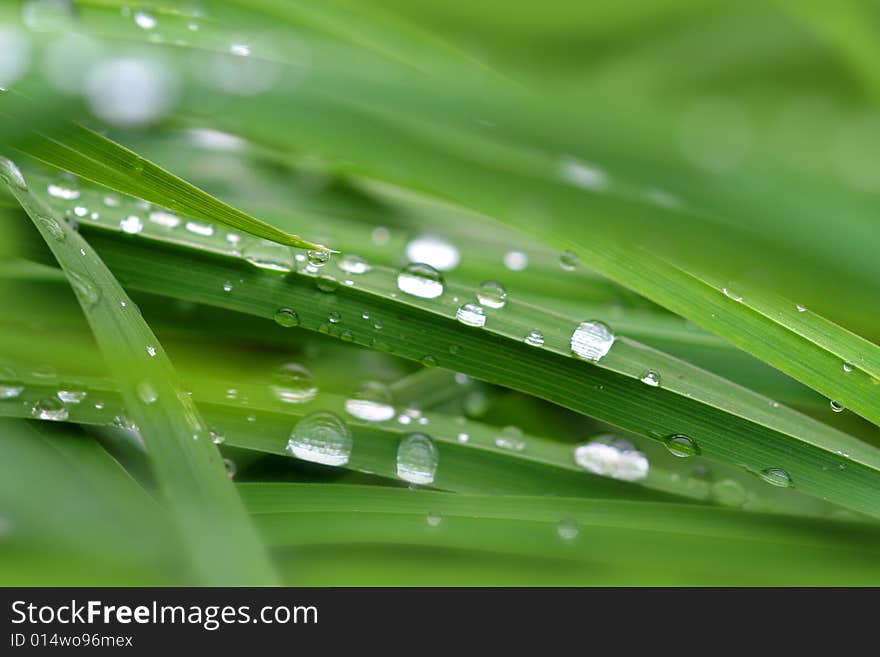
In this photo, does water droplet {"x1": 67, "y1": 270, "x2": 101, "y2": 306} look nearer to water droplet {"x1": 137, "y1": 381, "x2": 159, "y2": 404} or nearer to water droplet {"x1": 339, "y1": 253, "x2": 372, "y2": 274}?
water droplet {"x1": 137, "y1": 381, "x2": 159, "y2": 404}

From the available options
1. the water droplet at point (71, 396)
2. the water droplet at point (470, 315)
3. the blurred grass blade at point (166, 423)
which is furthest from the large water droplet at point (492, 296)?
the water droplet at point (71, 396)

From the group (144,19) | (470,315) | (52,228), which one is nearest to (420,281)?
(470,315)

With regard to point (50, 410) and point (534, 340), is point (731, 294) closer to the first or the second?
point (534, 340)

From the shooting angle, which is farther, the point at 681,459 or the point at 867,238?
the point at 681,459

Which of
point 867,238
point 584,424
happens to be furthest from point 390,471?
point 867,238

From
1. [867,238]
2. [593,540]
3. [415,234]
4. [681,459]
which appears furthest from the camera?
[415,234]

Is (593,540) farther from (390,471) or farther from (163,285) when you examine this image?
(163,285)

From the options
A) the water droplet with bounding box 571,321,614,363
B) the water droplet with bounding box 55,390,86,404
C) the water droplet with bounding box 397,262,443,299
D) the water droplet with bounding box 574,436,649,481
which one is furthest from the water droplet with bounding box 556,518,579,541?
the water droplet with bounding box 55,390,86,404
